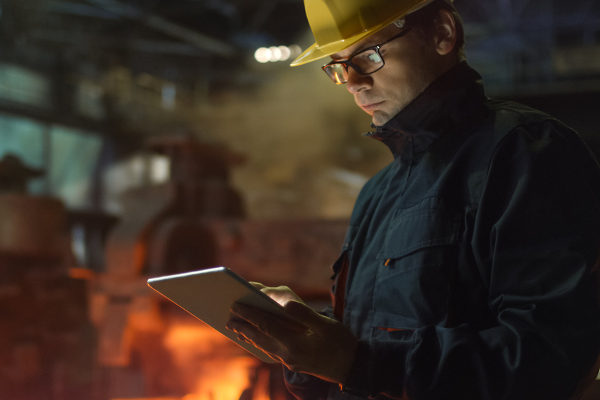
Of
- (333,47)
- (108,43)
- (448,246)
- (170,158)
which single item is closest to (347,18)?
(333,47)

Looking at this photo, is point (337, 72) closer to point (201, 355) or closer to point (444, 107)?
point (444, 107)

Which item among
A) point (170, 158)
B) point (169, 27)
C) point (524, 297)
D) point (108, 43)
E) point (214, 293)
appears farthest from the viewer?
point (108, 43)

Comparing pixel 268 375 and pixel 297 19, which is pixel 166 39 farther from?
pixel 268 375

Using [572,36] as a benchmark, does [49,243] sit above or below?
below

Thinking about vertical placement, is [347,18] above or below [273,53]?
below

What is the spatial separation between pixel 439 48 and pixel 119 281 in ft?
20.4

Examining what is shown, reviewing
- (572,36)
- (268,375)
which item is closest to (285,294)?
(268,375)

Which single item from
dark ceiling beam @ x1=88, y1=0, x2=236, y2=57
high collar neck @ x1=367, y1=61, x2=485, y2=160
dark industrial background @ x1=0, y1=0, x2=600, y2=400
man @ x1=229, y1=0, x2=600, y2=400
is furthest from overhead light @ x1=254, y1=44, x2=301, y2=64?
high collar neck @ x1=367, y1=61, x2=485, y2=160

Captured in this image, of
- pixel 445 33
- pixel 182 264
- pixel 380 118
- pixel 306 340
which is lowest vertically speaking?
pixel 182 264

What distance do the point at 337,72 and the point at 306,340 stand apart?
0.84 m

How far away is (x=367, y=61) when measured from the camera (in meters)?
1.48

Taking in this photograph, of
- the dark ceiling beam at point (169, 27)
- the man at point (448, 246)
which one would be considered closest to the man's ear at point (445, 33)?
the man at point (448, 246)

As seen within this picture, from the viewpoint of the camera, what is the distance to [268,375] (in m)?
2.47

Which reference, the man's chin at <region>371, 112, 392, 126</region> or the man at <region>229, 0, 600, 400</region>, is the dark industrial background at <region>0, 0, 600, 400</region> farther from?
the man's chin at <region>371, 112, 392, 126</region>
